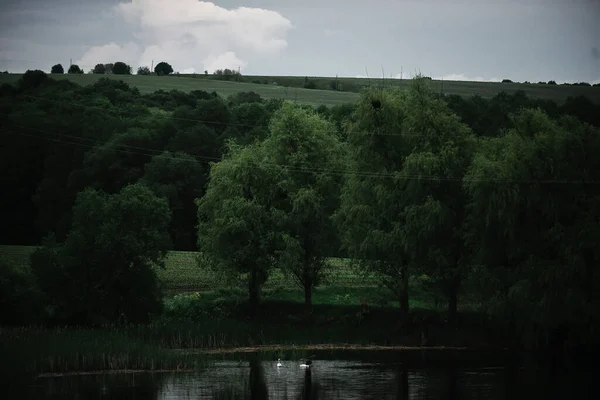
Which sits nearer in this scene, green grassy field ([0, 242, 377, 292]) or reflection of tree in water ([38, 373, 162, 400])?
reflection of tree in water ([38, 373, 162, 400])

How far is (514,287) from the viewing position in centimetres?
6209

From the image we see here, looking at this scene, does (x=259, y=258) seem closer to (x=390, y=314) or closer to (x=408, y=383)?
(x=390, y=314)

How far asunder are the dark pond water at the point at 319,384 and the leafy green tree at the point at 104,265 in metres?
10.8

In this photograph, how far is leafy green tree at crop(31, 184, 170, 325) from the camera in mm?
64625

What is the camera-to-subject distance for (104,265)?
65312 millimetres

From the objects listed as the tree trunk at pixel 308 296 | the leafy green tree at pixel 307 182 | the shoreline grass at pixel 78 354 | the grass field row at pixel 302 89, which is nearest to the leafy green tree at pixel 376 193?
the leafy green tree at pixel 307 182

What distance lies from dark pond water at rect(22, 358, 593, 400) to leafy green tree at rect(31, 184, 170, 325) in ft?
35.4

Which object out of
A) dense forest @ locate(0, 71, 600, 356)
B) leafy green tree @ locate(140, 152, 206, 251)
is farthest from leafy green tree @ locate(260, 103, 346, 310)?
leafy green tree @ locate(140, 152, 206, 251)

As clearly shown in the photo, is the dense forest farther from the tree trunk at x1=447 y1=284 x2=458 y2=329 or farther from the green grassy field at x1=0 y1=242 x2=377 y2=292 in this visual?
the green grassy field at x1=0 y1=242 x2=377 y2=292

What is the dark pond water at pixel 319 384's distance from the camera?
4841cm

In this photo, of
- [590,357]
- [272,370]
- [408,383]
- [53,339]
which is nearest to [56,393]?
[53,339]

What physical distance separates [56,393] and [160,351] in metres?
9.36

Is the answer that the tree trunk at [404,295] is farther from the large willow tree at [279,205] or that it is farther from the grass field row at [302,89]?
the grass field row at [302,89]

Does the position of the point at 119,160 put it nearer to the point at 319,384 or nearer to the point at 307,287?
the point at 307,287
